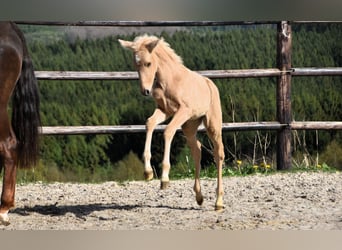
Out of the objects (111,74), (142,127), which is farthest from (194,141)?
(111,74)

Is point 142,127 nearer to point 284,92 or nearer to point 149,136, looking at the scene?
point 284,92

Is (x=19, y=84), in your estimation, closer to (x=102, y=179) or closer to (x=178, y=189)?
(x=178, y=189)

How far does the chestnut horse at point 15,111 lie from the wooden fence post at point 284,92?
10.6ft

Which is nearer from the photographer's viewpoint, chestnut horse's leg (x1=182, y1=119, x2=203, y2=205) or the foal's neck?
the foal's neck

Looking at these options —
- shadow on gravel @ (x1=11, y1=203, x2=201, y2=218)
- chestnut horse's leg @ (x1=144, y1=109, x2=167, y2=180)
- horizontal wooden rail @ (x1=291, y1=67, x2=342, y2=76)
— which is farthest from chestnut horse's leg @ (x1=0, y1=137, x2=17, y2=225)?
horizontal wooden rail @ (x1=291, y1=67, x2=342, y2=76)

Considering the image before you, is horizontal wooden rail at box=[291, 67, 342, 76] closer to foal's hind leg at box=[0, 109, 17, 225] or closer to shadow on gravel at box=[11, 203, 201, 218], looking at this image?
shadow on gravel at box=[11, 203, 201, 218]

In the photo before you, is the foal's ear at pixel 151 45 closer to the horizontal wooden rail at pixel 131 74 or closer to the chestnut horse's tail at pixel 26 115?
the chestnut horse's tail at pixel 26 115

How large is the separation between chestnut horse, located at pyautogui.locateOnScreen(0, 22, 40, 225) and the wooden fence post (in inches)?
127

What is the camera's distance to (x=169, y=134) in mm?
3529

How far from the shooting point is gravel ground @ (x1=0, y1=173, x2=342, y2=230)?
3.63 m

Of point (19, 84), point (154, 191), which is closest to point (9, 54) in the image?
point (19, 84)

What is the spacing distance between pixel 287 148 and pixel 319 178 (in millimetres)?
833

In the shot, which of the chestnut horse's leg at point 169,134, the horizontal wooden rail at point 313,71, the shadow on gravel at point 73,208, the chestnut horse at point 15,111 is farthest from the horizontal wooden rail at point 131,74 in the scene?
the chestnut horse's leg at point 169,134

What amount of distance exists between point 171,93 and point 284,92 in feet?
9.89
